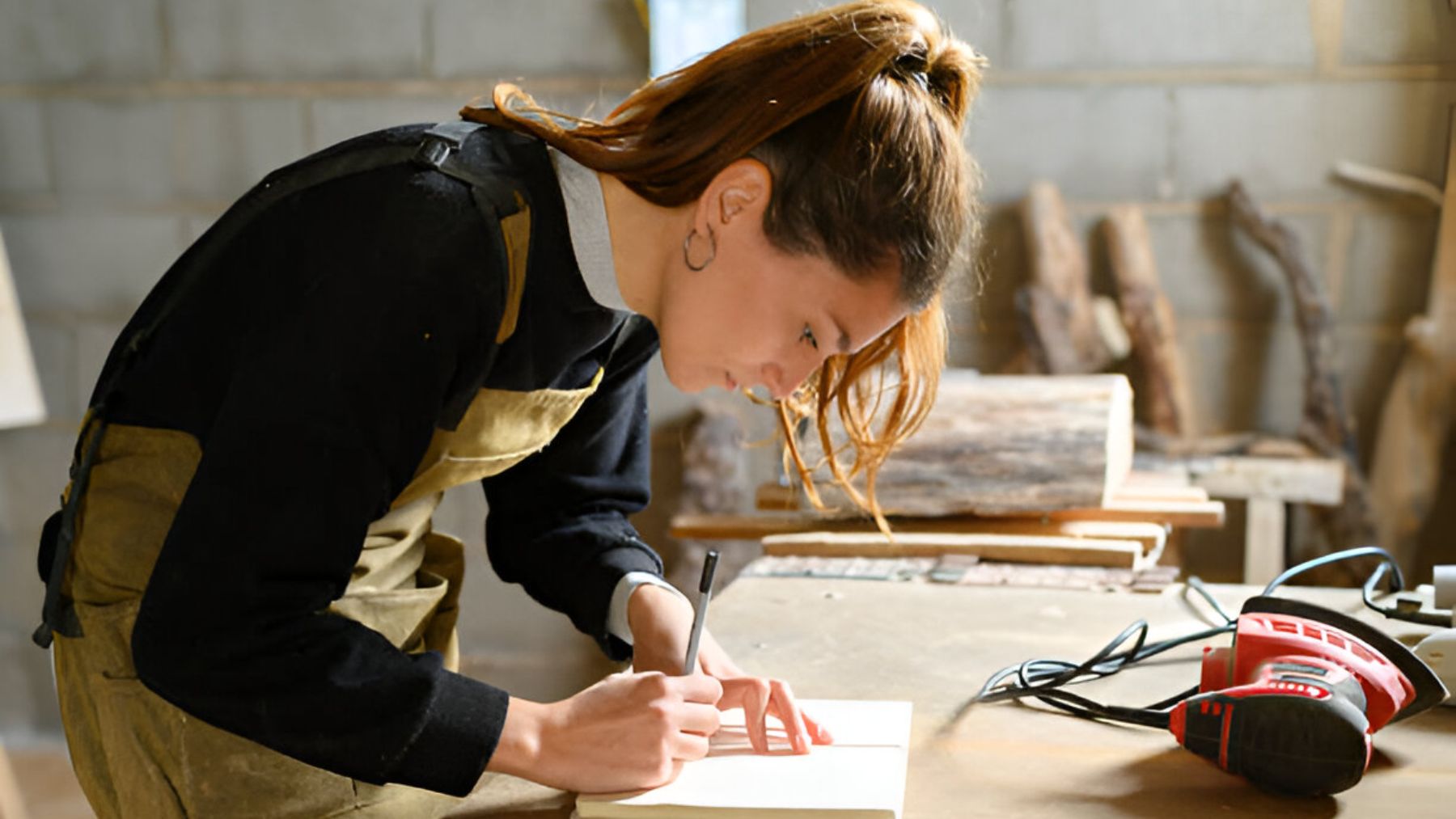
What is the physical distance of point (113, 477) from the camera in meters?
1.11

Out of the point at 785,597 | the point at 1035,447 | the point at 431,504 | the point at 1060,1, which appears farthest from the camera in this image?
the point at 1060,1

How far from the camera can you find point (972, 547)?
6.82ft

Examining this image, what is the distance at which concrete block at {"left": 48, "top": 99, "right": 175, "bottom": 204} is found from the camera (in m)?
3.61

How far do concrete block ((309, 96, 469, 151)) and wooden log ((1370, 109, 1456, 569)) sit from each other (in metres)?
2.33

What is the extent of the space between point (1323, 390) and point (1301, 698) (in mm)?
2316

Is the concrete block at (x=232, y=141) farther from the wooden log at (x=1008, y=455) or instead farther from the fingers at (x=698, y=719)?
the fingers at (x=698, y=719)

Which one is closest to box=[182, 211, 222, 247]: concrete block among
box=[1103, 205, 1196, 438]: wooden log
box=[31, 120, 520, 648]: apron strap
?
box=[1103, 205, 1196, 438]: wooden log

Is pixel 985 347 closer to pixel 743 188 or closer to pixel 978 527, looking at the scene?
pixel 978 527

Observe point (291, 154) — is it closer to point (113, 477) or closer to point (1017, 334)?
point (1017, 334)

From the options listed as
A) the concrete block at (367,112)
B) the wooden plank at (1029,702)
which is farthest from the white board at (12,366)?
the wooden plank at (1029,702)

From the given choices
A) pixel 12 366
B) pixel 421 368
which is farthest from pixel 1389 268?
pixel 12 366

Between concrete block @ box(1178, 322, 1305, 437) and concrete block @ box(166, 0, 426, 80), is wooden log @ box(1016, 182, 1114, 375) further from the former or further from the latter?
concrete block @ box(166, 0, 426, 80)

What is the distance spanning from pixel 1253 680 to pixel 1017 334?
7.32 feet

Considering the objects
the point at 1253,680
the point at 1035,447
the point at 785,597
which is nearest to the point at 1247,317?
the point at 1035,447
